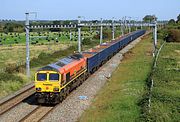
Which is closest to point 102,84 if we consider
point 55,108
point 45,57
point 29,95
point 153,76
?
point 153,76

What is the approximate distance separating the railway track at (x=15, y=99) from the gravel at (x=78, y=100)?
3739mm

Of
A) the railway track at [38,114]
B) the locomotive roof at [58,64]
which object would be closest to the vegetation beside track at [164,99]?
the railway track at [38,114]

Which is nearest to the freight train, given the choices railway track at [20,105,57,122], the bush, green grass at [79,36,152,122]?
railway track at [20,105,57,122]

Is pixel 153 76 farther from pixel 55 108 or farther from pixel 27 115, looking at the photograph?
pixel 27 115

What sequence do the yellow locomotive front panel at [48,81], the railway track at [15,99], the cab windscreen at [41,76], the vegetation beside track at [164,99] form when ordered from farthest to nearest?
the cab windscreen at [41,76] → the railway track at [15,99] → the yellow locomotive front panel at [48,81] → the vegetation beside track at [164,99]

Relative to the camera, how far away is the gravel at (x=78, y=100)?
78.7 feet

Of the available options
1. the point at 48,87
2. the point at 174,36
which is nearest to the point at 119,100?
the point at 48,87

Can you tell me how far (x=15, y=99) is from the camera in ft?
98.3

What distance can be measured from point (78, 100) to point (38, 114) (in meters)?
4.78

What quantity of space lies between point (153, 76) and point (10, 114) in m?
17.4

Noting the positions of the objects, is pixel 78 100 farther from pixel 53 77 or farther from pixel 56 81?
pixel 53 77

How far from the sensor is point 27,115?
24.3 meters

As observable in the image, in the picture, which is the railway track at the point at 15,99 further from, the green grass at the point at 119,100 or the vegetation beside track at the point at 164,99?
the vegetation beside track at the point at 164,99

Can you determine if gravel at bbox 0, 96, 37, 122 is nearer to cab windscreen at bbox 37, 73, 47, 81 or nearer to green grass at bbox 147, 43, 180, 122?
cab windscreen at bbox 37, 73, 47, 81
